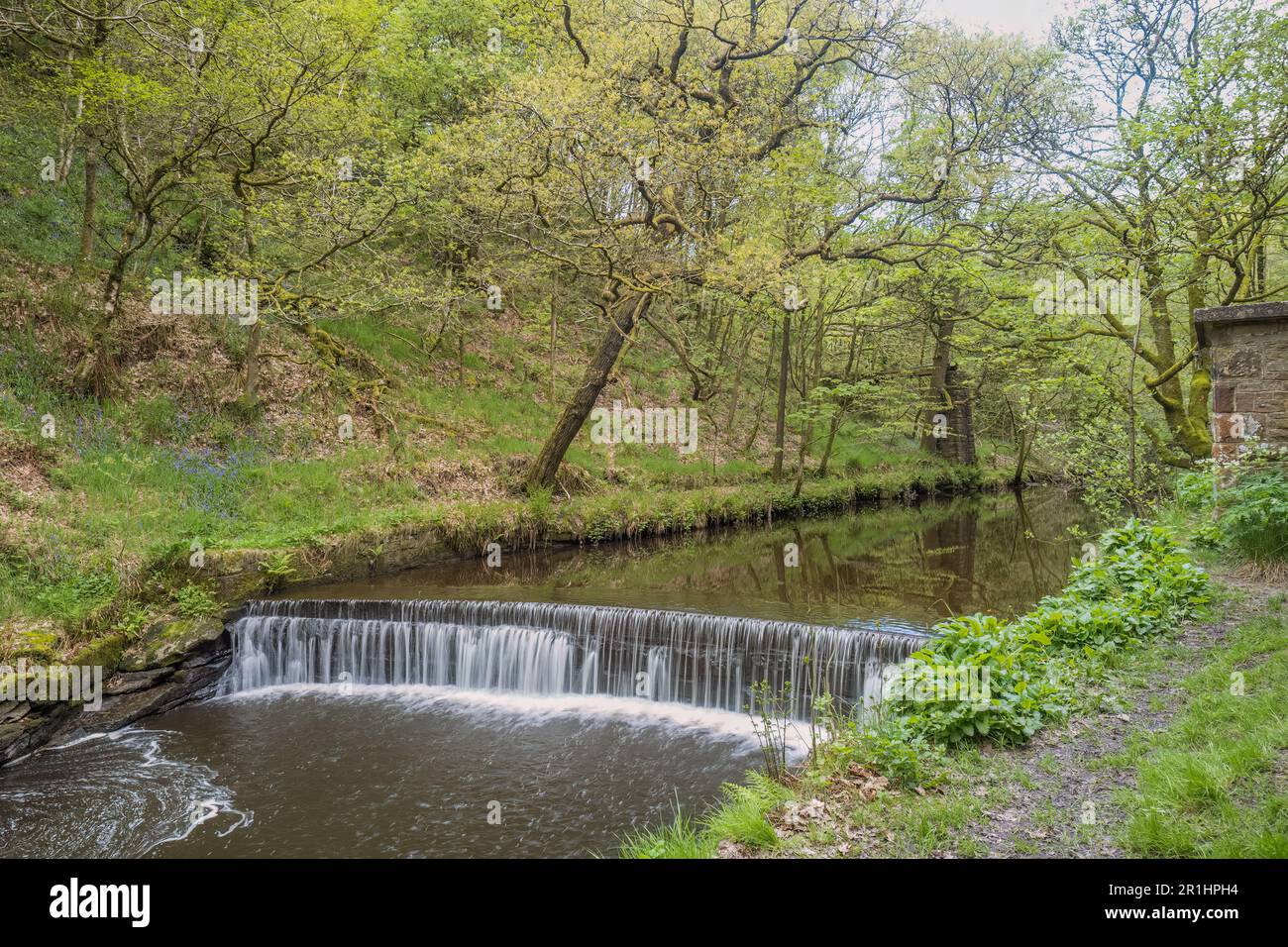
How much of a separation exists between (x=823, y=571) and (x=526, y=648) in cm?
636

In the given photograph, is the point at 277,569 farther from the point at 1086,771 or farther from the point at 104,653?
the point at 1086,771

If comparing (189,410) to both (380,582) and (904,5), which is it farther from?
(904,5)

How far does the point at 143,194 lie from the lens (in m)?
11.4

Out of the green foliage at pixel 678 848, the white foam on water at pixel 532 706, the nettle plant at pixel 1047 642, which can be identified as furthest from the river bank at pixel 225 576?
the nettle plant at pixel 1047 642

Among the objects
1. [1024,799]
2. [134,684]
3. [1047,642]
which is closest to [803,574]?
[1047,642]

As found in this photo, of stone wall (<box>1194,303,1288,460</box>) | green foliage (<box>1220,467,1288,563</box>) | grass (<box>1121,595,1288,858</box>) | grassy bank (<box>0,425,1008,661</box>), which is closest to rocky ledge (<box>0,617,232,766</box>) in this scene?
grassy bank (<box>0,425,1008,661</box>)

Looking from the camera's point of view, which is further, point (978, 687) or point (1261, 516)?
point (1261, 516)

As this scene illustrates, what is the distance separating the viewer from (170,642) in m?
8.77

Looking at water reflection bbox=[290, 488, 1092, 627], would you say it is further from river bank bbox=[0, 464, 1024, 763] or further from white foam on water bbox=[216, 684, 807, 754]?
white foam on water bbox=[216, 684, 807, 754]

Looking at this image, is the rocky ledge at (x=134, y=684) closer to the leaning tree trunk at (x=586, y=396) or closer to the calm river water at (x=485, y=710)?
the calm river water at (x=485, y=710)

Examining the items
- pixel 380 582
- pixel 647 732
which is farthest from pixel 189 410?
pixel 647 732

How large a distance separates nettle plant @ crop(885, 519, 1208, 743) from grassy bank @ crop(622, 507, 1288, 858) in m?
0.02

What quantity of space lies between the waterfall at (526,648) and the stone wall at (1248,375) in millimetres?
3866
